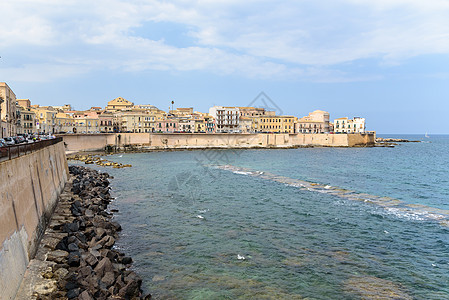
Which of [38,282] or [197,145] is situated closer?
[38,282]

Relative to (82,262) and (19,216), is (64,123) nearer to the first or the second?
(19,216)

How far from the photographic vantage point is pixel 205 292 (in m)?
11.9

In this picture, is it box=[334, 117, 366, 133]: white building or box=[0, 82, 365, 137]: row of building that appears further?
box=[334, 117, 366, 133]: white building

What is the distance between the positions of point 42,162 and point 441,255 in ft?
71.3

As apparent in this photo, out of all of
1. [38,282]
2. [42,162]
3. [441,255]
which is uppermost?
[42,162]

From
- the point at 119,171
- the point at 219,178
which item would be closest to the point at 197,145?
the point at 119,171

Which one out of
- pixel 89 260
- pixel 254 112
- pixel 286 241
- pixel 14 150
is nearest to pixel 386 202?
pixel 286 241

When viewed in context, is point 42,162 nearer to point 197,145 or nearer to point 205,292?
point 205,292

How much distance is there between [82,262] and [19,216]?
113 inches

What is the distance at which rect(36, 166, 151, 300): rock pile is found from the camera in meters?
11.0

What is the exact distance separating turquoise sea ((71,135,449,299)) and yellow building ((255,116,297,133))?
8812cm

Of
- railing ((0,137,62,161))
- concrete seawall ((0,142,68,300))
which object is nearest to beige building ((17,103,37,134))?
railing ((0,137,62,161))

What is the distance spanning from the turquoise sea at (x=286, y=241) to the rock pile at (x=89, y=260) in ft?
2.91

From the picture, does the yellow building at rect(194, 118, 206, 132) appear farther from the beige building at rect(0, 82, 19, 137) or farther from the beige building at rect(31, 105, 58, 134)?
the beige building at rect(0, 82, 19, 137)
